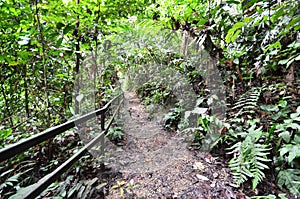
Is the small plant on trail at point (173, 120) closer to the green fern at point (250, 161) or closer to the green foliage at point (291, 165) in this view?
the green fern at point (250, 161)

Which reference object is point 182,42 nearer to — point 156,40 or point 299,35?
point 156,40

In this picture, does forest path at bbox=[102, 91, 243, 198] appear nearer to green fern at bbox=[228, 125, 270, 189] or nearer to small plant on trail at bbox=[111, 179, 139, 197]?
small plant on trail at bbox=[111, 179, 139, 197]

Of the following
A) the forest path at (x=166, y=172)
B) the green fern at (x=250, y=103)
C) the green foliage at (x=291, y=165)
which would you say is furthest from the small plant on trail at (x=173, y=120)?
the green foliage at (x=291, y=165)

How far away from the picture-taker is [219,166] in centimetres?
243

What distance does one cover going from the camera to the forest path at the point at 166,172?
2.04 metres

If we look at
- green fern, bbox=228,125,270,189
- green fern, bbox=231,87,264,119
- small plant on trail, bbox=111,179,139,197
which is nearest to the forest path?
small plant on trail, bbox=111,179,139,197

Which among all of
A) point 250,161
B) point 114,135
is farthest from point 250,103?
point 114,135

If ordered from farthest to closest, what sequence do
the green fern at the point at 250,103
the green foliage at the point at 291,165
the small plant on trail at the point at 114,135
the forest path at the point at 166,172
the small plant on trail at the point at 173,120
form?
the small plant on trail at the point at 173,120 < the small plant on trail at the point at 114,135 < the green fern at the point at 250,103 < the forest path at the point at 166,172 < the green foliage at the point at 291,165

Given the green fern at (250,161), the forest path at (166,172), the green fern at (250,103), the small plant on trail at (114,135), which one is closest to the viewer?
the green fern at (250,161)

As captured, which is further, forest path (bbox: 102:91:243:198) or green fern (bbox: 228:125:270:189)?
forest path (bbox: 102:91:243:198)

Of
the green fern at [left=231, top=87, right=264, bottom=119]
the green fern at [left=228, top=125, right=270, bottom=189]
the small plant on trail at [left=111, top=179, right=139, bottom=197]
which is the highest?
the green fern at [left=231, top=87, right=264, bottom=119]

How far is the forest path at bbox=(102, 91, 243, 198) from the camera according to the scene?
2.04m

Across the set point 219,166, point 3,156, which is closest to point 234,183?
point 219,166

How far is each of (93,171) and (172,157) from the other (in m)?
1.21
